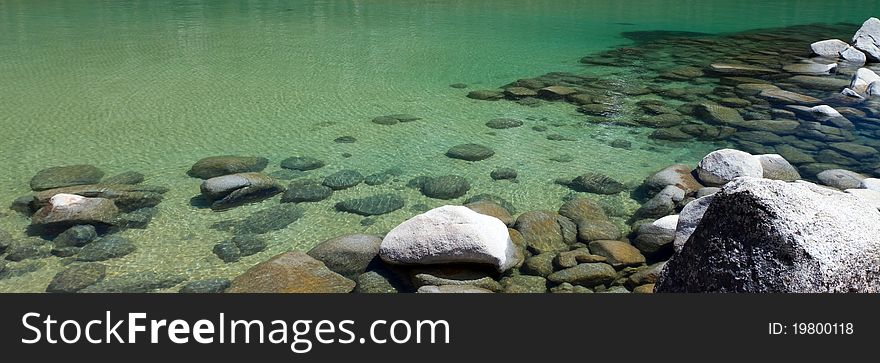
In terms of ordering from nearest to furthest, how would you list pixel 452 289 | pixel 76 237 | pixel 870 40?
pixel 452 289
pixel 76 237
pixel 870 40

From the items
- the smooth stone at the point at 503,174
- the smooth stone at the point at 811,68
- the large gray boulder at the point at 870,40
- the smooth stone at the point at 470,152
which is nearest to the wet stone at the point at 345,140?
the smooth stone at the point at 470,152

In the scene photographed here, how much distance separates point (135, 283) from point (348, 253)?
190 cm

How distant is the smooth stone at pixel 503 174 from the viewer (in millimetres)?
7957

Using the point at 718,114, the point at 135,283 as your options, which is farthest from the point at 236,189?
the point at 718,114

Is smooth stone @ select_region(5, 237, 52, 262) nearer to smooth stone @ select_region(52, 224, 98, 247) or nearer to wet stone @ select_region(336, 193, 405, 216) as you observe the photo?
smooth stone @ select_region(52, 224, 98, 247)

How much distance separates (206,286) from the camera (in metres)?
5.39

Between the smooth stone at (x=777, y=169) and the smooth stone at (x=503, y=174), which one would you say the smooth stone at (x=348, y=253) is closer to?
the smooth stone at (x=503, y=174)

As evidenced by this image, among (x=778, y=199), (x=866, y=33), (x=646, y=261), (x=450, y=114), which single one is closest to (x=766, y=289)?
(x=778, y=199)

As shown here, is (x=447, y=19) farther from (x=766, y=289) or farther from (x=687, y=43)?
(x=766, y=289)

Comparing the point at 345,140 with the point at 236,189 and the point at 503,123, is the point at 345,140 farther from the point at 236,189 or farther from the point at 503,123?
the point at 503,123

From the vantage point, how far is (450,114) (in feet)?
36.4

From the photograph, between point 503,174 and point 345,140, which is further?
point 345,140

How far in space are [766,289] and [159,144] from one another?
28.0 feet

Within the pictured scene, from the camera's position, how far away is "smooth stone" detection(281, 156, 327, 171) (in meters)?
8.24
